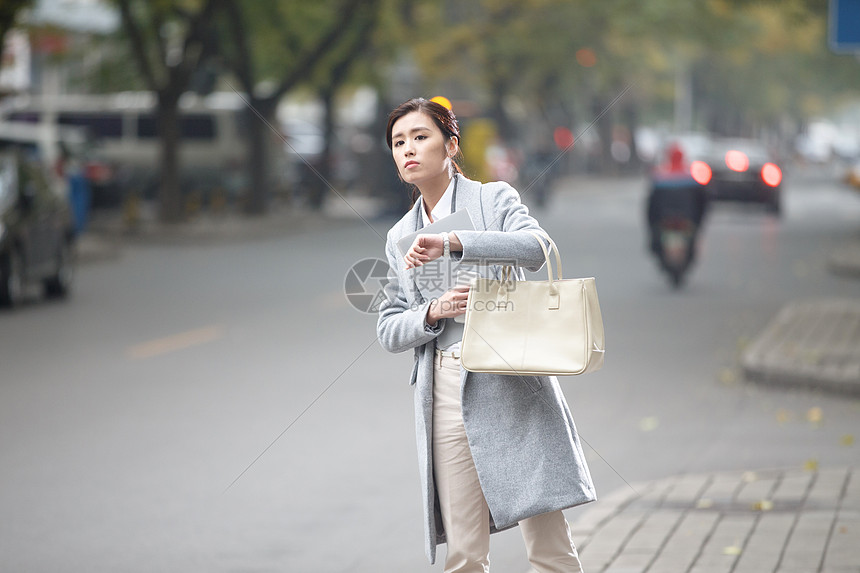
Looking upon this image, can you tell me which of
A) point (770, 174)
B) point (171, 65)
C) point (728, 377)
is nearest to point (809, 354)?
point (728, 377)

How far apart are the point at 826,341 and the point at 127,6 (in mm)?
15977

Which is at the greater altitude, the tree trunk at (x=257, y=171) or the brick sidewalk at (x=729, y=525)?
the tree trunk at (x=257, y=171)

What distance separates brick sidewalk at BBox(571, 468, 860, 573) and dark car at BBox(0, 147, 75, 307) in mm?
8784

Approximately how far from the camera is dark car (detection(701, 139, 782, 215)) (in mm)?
29297

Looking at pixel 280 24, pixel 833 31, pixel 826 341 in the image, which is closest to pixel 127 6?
pixel 280 24

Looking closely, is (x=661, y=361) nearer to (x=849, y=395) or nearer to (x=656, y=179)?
(x=849, y=395)

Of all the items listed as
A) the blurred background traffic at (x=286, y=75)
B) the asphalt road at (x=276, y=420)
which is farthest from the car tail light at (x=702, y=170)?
the asphalt road at (x=276, y=420)

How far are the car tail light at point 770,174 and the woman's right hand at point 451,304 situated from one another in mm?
26958

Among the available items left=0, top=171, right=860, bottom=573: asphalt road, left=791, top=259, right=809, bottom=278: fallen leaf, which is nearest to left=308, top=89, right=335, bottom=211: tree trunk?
left=791, top=259, right=809, bottom=278: fallen leaf

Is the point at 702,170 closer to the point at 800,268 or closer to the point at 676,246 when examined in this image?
the point at 800,268

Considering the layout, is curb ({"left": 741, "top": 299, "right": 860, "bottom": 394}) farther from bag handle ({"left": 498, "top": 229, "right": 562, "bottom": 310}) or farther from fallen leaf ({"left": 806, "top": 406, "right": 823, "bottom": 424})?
bag handle ({"left": 498, "top": 229, "right": 562, "bottom": 310})

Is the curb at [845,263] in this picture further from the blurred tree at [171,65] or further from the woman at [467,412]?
the woman at [467,412]

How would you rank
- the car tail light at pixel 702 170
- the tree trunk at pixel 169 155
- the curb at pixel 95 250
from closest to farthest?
the curb at pixel 95 250 → the tree trunk at pixel 169 155 → the car tail light at pixel 702 170

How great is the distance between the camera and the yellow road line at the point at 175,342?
10.5 metres
